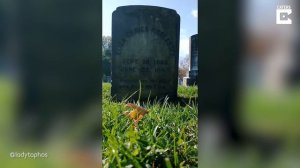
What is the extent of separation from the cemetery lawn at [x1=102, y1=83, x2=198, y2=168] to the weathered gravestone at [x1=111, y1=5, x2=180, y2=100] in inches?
6.4

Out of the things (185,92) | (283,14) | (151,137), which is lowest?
(151,137)

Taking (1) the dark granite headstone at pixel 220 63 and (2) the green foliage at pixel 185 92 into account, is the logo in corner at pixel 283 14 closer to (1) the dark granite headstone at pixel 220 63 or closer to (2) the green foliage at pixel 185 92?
(1) the dark granite headstone at pixel 220 63

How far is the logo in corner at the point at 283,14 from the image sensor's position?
1366mm

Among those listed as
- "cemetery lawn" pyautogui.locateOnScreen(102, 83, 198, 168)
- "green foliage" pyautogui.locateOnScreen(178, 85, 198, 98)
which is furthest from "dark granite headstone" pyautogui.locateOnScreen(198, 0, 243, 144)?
"green foliage" pyautogui.locateOnScreen(178, 85, 198, 98)

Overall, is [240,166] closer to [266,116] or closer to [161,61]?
[266,116]

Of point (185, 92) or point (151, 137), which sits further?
point (185, 92)

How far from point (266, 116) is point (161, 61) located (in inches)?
34.0

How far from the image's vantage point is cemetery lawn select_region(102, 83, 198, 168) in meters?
1.34

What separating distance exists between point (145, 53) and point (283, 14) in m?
0.98

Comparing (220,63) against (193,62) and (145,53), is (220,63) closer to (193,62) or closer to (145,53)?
(193,62)

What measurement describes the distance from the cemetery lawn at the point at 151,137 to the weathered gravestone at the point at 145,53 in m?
0.16

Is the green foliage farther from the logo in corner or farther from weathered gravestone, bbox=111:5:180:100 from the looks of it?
the logo in corner

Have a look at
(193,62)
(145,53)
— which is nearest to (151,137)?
(193,62)

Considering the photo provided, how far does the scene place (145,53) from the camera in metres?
2.18
